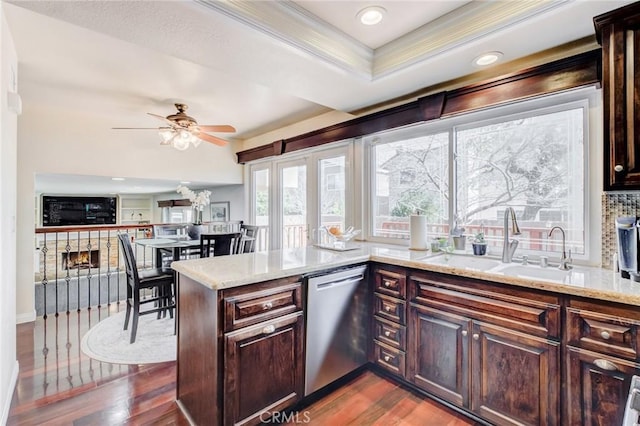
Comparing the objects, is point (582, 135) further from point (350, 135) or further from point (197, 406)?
point (197, 406)

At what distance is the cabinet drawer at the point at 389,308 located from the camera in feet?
7.13

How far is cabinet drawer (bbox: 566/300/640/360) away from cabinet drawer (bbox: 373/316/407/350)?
38.4 inches

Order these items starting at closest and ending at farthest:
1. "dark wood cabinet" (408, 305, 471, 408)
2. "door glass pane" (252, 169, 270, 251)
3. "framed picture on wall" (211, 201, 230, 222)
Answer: "dark wood cabinet" (408, 305, 471, 408), "door glass pane" (252, 169, 270, 251), "framed picture on wall" (211, 201, 230, 222)

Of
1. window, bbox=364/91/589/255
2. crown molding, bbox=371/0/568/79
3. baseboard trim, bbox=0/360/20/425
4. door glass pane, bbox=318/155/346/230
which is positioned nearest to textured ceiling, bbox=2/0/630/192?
crown molding, bbox=371/0/568/79

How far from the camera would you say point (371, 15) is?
1.96 m

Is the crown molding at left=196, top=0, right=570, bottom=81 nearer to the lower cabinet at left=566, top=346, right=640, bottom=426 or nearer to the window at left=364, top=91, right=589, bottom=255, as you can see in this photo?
the window at left=364, top=91, right=589, bottom=255

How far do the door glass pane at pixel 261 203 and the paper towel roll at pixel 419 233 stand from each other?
2742 millimetres

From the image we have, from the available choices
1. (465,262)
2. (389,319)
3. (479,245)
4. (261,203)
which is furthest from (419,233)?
(261,203)

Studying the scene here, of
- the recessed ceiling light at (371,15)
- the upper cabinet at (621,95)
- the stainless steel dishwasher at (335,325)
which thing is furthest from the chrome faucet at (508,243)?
the recessed ceiling light at (371,15)

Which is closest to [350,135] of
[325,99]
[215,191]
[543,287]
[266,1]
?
[325,99]

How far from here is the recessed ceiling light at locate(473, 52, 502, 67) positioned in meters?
2.04

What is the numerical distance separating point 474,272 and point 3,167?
2868 millimetres

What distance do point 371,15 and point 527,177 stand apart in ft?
5.41

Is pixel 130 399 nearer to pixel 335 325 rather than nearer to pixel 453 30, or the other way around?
pixel 335 325
